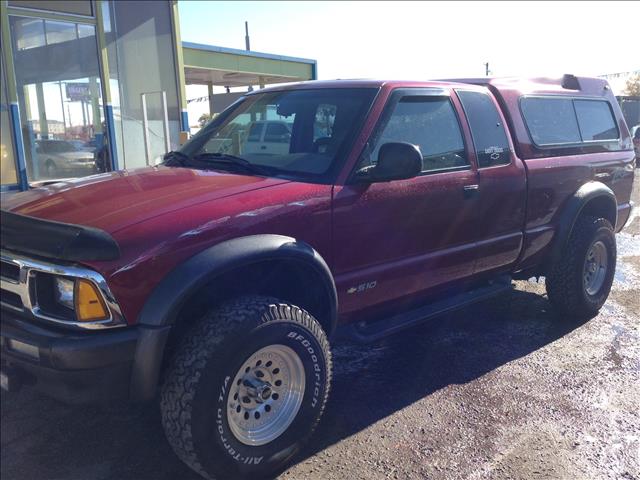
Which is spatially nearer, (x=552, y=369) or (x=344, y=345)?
(x=552, y=369)

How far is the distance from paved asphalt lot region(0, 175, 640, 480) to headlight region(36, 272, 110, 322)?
2.91 feet

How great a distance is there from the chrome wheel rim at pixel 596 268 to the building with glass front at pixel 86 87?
7129mm

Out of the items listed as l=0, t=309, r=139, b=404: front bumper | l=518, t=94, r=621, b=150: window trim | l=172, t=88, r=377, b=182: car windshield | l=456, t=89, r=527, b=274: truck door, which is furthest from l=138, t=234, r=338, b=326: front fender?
l=518, t=94, r=621, b=150: window trim

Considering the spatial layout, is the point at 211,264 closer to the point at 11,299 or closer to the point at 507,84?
the point at 11,299

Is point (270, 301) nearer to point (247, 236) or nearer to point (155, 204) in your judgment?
point (247, 236)

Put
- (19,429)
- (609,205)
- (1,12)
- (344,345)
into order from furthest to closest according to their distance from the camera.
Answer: (1,12), (609,205), (344,345), (19,429)

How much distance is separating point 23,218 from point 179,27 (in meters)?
9.31

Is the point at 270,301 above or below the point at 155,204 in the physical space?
below

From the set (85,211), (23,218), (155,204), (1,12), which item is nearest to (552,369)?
(155,204)

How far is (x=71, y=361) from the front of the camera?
97.5 inches

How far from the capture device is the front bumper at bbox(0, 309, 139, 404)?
8.16 feet

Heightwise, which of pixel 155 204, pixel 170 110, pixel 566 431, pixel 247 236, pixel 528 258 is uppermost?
pixel 170 110

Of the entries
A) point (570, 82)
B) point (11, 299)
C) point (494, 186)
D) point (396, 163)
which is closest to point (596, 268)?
point (570, 82)

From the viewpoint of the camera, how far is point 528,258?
473cm
